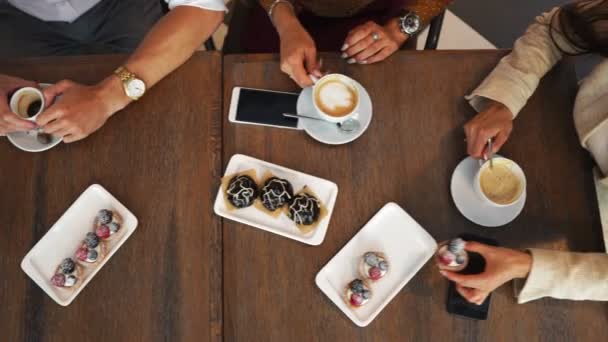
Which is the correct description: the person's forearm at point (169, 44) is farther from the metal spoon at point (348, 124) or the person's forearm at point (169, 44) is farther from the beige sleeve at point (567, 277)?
the beige sleeve at point (567, 277)

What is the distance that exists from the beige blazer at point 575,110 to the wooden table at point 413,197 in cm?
3

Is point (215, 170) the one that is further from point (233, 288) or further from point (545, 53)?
point (545, 53)

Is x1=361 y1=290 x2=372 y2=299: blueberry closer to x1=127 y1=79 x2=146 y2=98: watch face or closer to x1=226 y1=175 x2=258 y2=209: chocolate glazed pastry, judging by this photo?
x1=226 y1=175 x2=258 y2=209: chocolate glazed pastry

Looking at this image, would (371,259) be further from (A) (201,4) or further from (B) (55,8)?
(B) (55,8)

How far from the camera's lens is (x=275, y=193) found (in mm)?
743

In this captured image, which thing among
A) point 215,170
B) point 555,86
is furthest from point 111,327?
point 555,86

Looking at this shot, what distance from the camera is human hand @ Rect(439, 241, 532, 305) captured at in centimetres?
67

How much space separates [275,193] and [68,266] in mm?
380

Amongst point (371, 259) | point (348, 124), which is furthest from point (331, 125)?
point (371, 259)

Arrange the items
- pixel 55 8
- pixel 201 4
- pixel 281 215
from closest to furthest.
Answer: pixel 281 215 < pixel 201 4 < pixel 55 8

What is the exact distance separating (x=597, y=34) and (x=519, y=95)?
6.3 inches

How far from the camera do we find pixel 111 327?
0.70m

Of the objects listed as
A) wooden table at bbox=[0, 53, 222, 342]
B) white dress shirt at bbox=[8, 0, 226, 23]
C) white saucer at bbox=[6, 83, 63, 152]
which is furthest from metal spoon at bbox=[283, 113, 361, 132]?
white dress shirt at bbox=[8, 0, 226, 23]

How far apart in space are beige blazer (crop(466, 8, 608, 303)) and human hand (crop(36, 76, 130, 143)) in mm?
694
